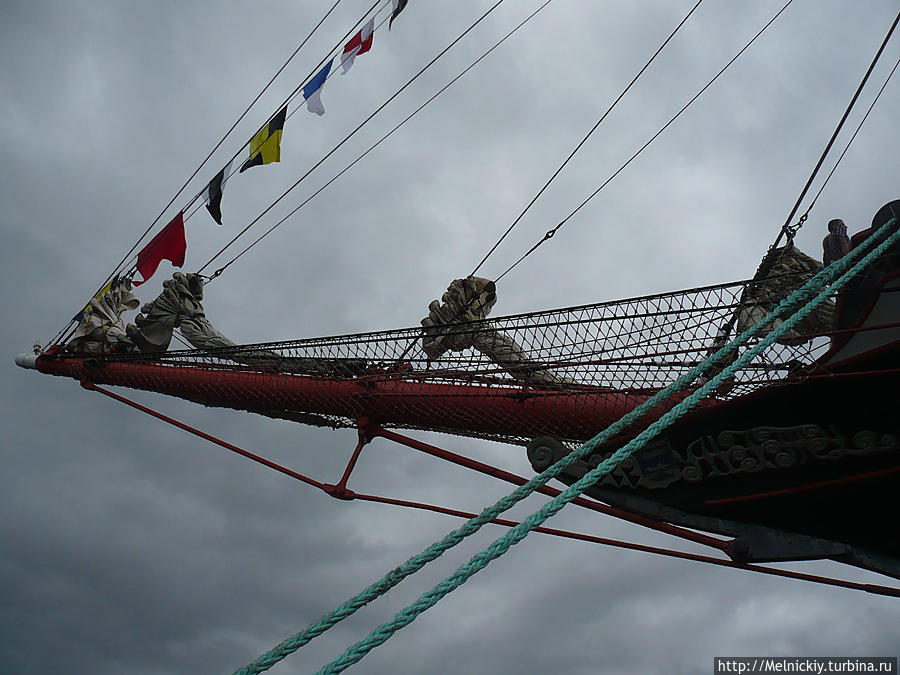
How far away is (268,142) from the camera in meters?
7.64

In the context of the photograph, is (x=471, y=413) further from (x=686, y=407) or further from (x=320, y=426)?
(x=686, y=407)

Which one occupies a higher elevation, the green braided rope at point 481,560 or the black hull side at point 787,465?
the black hull side at point 787,465

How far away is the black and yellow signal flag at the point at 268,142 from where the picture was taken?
7609 mm

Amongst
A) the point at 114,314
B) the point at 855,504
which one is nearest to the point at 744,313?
the point at 855,504

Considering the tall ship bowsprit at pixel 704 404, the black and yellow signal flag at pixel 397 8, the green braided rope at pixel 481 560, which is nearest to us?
the green braided rope at pixel 481 560

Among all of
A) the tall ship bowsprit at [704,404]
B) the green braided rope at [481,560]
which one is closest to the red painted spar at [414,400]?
the tall ship bowsprit at [704,404]

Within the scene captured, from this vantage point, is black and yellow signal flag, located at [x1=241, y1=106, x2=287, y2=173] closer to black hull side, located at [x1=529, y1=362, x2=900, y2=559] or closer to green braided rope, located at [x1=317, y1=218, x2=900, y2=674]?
black hull side, located at [x1=529, y1=362, x2=900, y2=559]

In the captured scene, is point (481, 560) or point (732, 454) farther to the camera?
point (732, 454)

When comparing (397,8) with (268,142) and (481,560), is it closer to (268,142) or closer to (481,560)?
(268,142)

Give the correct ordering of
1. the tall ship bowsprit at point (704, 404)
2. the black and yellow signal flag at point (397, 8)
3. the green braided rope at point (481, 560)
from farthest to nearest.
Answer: the black and yellow signal flag at point (397, 8), the tall ship bowsprit at point (704, 404), the green braided rope at point (481, 560)

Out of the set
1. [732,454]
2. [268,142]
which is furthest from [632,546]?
[268,142]

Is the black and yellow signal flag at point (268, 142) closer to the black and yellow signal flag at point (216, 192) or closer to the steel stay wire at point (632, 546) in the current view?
the black and yellow signal flag at point (216, 192)

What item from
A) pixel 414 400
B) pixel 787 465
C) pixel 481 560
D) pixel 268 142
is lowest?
pixel 481 560

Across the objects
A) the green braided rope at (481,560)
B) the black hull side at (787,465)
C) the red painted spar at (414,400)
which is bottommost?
the green braided rope at (481,560)
